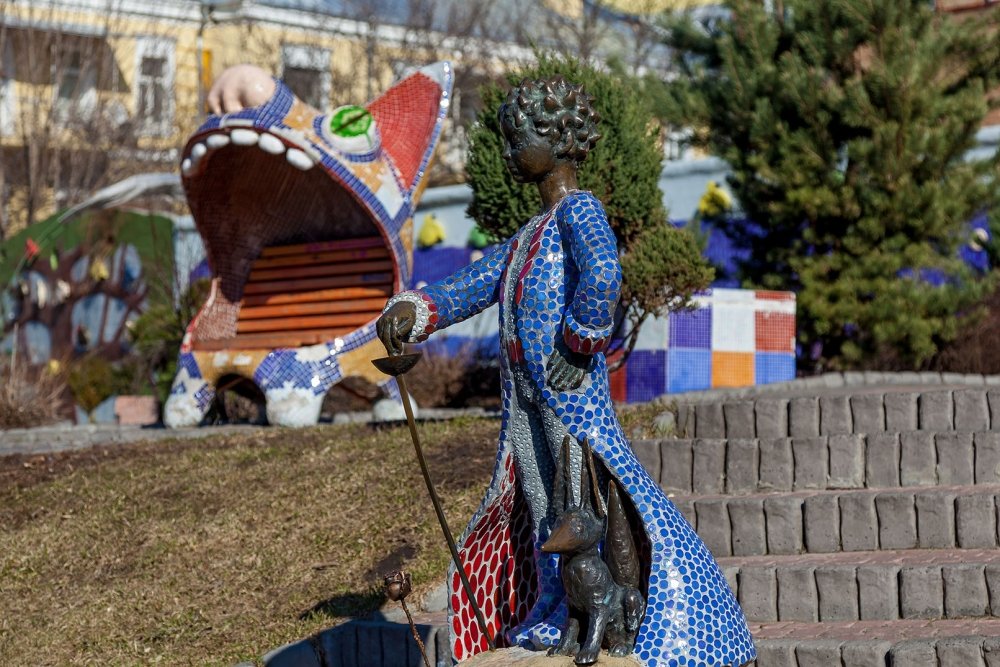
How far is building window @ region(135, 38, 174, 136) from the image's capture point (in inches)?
813

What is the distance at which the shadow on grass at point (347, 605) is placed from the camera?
19.9ft

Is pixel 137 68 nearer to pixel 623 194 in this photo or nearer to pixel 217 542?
pixel 623 194

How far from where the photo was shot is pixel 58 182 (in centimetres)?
1931

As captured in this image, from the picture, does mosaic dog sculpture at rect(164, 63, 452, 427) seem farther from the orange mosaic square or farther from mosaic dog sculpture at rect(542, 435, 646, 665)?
mosaic dog sculpture at rect(542, 435, 646, 665)

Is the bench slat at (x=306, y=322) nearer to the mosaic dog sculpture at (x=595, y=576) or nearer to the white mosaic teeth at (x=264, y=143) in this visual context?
the white mosaic teeth at (x=264, y=143)

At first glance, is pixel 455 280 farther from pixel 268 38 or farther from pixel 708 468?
pixel 268 38

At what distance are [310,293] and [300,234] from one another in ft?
1.77

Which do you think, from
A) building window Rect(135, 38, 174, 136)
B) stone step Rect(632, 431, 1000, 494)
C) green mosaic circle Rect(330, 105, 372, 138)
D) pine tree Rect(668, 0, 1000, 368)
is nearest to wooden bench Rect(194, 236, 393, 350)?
green mosaic circle Rect(330, 105, 372, 138)

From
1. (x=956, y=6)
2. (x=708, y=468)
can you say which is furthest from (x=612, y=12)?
(x=708, y=468)

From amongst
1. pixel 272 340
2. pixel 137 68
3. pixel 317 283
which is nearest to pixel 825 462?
pixel 272 340

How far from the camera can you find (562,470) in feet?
14.5

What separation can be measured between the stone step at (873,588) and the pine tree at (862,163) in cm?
486

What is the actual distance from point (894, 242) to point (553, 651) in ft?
22.8

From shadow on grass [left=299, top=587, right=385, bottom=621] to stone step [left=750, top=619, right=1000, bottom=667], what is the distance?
156 centimetres
